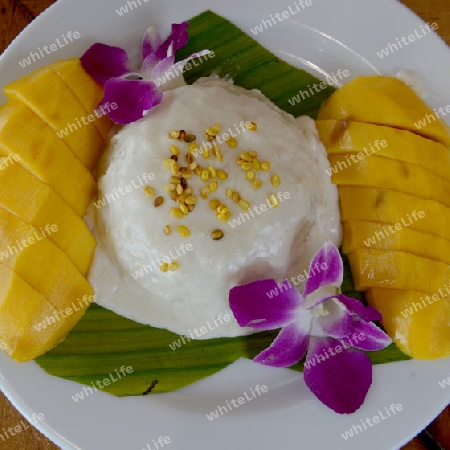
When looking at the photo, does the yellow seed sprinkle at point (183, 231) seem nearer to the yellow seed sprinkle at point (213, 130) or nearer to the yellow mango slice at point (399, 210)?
the yellow seed sprinkle at point (213, 130)

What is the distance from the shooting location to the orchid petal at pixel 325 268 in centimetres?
179

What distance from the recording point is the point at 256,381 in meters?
2.02

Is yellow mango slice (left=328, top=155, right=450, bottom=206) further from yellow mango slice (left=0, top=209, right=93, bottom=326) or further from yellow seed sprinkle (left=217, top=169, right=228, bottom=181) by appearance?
yellow mango slice (left=0, top=209, right=93, bottom=326)

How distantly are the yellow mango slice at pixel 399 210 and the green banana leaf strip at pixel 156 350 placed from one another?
8.9 inches

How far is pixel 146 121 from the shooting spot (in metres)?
1.90

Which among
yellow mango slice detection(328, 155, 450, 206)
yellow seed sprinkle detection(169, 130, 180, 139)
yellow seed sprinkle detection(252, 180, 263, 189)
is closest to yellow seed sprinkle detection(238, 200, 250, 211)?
yellow seed sprinkle detection(252, 180, 263, 189)

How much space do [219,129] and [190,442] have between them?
108cm

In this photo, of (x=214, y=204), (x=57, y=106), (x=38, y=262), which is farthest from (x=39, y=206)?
(x=214, y=204)

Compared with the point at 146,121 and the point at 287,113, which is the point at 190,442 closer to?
the point at 146,121

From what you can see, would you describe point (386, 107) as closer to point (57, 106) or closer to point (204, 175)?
point (204, 175)

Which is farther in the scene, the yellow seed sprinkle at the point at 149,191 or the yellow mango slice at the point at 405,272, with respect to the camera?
the yellow mango slice at the point at 405,272

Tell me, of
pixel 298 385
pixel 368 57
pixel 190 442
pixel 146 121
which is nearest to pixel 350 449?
pixel 298 385

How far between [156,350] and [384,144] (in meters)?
1.13

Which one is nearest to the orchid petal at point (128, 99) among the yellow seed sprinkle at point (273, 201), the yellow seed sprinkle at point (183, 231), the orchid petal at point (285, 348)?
the yellow seed sprinkle at point (183, 231)
